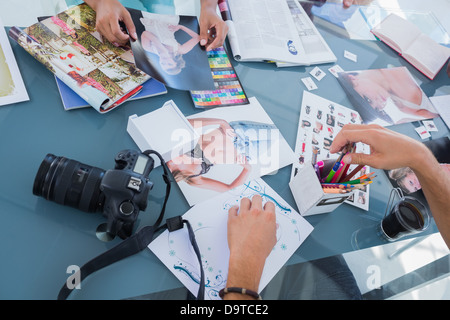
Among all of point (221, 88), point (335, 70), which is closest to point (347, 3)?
point (335, 70)

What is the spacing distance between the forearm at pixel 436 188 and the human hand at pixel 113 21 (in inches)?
34.0

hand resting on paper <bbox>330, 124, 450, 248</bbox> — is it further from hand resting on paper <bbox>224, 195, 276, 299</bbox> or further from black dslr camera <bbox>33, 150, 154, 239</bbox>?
black dslr camera <bbox>33, 150, 154, 239</bbox>

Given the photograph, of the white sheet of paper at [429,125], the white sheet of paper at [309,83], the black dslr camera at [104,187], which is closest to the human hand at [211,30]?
the white sheet of paper at [309,83]

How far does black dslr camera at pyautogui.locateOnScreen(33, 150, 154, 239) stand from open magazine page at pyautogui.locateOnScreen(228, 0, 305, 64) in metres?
0.61

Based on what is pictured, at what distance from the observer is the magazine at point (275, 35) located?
115cm

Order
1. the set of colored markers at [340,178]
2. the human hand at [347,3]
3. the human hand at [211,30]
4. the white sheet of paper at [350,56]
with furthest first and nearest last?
the human hand at [347,3] → the white sheet of paper at [350,56] → the human hand at [211,30] → the set of colored markers at [340,178]

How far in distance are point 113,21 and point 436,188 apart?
99 centimetres

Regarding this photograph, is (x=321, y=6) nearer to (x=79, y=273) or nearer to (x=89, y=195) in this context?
(x=89, y=195)

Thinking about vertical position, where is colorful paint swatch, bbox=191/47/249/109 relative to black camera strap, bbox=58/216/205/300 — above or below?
above

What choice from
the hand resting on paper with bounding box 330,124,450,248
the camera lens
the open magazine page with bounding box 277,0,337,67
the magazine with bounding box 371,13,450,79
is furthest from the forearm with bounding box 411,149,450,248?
the camera lens

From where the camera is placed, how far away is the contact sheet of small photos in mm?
944

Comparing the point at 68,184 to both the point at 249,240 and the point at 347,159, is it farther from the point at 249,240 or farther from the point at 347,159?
the point at 347,159

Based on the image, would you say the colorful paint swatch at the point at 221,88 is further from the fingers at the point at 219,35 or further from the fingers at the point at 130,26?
the fingers at the point at 130,26
